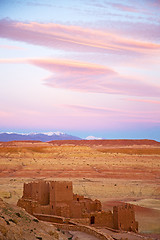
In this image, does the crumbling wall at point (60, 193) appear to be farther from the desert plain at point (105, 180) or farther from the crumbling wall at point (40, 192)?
the desert plain at point (105, 180)

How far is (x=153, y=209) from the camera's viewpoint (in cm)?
3052

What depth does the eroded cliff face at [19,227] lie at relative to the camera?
1123cm

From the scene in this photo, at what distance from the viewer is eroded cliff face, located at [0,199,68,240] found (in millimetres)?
11227

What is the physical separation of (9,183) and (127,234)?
87.4ft

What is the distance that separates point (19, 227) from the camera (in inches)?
514

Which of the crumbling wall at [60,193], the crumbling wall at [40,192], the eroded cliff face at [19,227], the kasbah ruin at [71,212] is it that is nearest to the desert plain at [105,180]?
the kasbah ruin at [71,212]

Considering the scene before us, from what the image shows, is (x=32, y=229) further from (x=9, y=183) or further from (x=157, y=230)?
(x=9, y=183)

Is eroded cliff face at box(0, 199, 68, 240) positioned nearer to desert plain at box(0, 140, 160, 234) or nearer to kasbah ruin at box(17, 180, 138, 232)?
kasbah ruin at box(17, 180, 138, 232)

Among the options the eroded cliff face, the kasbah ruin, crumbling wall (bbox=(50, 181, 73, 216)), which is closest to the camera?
the eroded cliff face

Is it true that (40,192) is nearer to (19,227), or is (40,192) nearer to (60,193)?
(60,193)

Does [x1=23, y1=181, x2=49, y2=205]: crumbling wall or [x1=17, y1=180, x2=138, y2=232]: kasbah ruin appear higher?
[x1=23, y1=181, x2=49, y2=205]: crumbling wall

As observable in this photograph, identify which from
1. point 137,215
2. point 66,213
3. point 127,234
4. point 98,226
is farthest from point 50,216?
point 137,215

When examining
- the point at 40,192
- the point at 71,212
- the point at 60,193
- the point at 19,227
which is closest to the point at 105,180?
the point at 40,192

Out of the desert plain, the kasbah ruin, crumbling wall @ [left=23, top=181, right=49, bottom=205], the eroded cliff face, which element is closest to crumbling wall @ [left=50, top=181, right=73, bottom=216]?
the kasbah ruin
